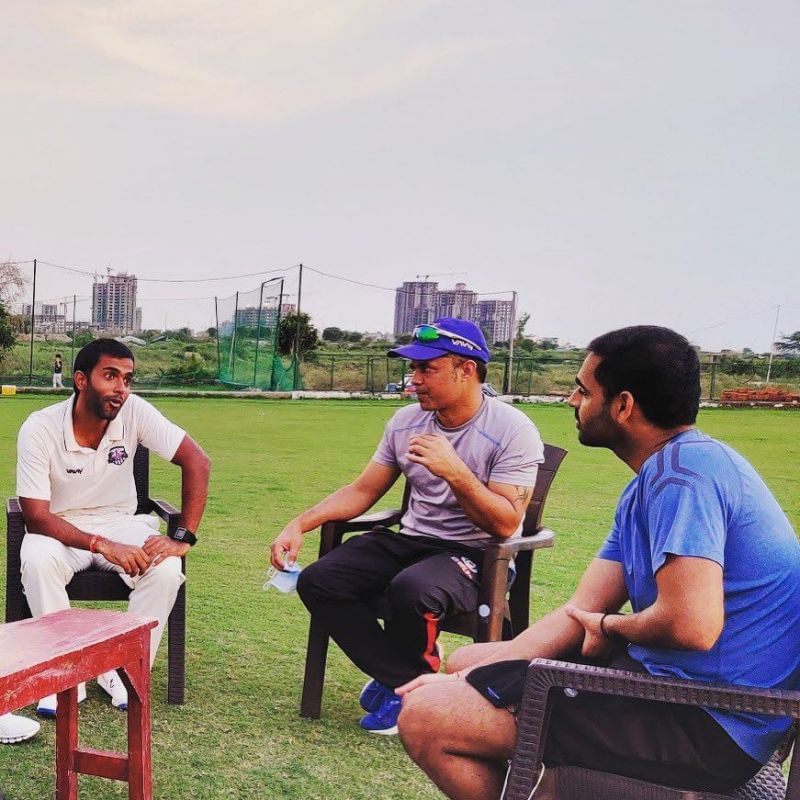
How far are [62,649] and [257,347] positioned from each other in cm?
2851

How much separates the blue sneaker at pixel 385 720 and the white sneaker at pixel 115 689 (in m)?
0.93

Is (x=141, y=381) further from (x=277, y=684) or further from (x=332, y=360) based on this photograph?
(x=277, y=684)

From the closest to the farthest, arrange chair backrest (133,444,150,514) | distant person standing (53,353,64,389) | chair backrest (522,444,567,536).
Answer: chair backrest (522,444,567,536), chair backrest (133,444,150,514), distant person standing (53,353,64,389)

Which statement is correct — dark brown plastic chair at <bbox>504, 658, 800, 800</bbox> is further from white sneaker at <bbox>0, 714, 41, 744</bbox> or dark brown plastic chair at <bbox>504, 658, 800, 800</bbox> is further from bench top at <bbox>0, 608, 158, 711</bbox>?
white sneaker at <bbox>0, 714, 41, 744</bbox>

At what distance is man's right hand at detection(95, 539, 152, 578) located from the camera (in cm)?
390

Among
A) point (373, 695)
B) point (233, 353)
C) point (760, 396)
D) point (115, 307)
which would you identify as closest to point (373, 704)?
point (373, 695)

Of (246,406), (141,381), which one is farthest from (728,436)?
(141,381)

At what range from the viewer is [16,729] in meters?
3.56

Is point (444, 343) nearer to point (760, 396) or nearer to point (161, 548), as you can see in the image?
point (161, 548)

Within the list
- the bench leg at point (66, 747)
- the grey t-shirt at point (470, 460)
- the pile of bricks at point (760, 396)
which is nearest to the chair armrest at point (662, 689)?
the bench leg at point (66, 747)

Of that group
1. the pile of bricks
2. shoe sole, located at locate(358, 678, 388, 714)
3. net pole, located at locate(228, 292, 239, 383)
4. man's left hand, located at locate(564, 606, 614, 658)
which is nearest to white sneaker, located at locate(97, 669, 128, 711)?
shoe sole, located at locate(358, 678, 388, 714)

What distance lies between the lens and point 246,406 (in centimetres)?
2420

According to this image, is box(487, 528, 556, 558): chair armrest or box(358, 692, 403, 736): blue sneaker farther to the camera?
box(358, 692, 403, 736): blue sneaker

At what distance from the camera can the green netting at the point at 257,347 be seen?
101 ft
